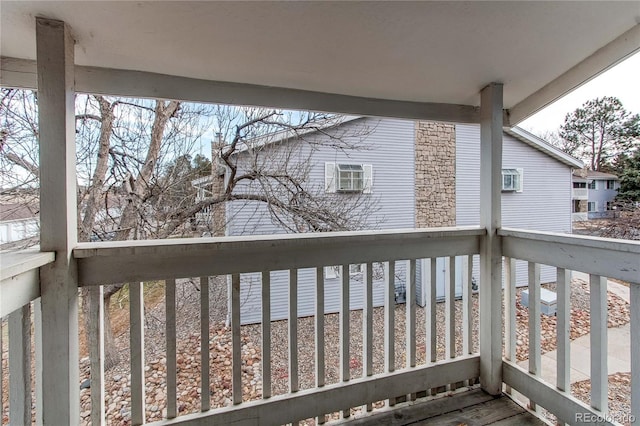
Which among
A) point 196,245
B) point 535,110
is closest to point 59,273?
point 196,245

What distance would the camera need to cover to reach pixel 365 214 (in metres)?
5.09

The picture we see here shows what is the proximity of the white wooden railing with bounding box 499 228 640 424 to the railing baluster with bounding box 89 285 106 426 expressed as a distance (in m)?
2.11

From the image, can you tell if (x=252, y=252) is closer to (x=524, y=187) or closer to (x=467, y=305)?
(x=467, y=305)

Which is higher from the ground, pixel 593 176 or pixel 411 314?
pixel 593 176

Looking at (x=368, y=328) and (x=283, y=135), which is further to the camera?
(x=283, y=135)

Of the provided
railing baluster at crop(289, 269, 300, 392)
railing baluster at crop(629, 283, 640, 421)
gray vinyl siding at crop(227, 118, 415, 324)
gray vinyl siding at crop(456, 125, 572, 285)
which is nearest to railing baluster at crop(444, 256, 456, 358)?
railing baluster at crop(629, 283, 640, 421)

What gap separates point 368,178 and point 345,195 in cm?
61

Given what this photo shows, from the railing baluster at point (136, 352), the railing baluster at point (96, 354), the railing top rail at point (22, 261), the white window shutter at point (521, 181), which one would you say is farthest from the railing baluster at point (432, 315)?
the white window shutter at point (521, 181)

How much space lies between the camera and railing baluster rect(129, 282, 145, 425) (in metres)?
1.34

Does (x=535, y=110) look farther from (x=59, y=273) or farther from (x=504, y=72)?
(x=59, y=273)

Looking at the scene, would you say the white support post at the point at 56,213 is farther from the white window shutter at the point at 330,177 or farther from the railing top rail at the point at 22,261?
the white window shutter at the point at 330,177

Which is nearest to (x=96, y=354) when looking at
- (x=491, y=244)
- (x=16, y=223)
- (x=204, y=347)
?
(x=204, y=347)

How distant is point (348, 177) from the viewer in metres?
5.10

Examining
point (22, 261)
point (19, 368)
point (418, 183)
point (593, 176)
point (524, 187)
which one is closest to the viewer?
point (22, 261)
